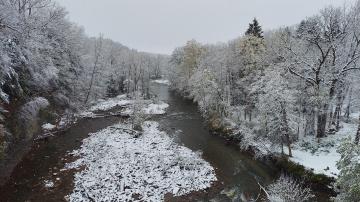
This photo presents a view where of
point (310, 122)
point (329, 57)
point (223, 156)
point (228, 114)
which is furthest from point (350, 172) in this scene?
point (228, 114)

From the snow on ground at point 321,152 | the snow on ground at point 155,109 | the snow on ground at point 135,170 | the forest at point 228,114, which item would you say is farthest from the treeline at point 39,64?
the snow on ground at point 321,152

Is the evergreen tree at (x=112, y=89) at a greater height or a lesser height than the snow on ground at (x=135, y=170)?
greater

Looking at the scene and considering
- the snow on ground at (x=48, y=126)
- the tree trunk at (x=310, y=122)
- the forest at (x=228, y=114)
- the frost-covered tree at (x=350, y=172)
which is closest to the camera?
the frost-covered tree at (x=350, y=172)

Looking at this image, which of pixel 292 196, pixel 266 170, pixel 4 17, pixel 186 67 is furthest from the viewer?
pixel 186 67

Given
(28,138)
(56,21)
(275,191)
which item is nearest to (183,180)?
(275,191)

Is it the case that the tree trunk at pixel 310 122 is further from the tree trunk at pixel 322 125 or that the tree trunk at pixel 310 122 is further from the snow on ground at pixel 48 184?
the snow on ground at pixel 48 184

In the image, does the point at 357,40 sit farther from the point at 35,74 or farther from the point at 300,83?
the point at 35,74

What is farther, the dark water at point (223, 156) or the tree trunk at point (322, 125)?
the tree trunk at point (322, 125)

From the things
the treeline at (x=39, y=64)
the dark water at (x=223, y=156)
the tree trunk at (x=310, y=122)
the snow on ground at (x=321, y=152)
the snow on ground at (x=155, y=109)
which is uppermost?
the treeline at (x=39, y=64)
